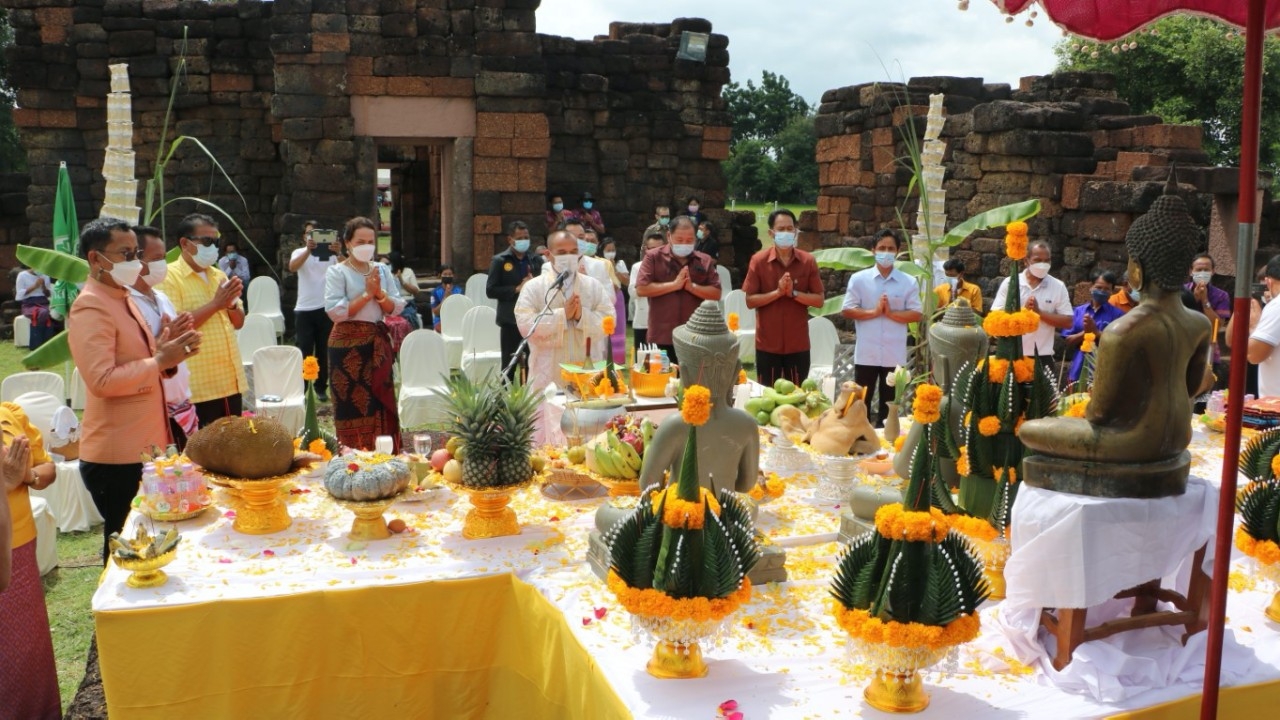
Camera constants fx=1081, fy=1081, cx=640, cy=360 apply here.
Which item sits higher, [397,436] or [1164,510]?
[1164,510]

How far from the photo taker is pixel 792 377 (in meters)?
7.88

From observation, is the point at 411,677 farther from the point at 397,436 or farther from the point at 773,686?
the point at 397,436

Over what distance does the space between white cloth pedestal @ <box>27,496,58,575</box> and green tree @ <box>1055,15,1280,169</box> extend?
77.9 feet

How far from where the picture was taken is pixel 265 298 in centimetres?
1250

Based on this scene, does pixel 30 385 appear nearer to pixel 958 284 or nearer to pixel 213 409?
pixel 213 409

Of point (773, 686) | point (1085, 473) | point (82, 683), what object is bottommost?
point (82, 683)

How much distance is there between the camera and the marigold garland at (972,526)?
3545 millimetres

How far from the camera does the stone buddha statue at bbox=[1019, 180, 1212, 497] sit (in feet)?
9.77

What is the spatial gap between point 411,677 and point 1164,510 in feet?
8.08

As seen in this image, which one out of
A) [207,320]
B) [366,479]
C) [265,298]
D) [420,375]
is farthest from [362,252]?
[265,298]

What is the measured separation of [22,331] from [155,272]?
9529mm

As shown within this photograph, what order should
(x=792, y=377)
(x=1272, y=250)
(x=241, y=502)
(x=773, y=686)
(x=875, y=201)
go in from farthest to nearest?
(x=875, y=201) → (x=1272, y=250) → (x=792, y=377) → (x=241, y=502) → (x=773, y=686)

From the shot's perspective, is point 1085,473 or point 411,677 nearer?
point 1085,473

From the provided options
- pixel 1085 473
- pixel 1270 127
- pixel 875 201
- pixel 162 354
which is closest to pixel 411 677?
pixel 162 354
